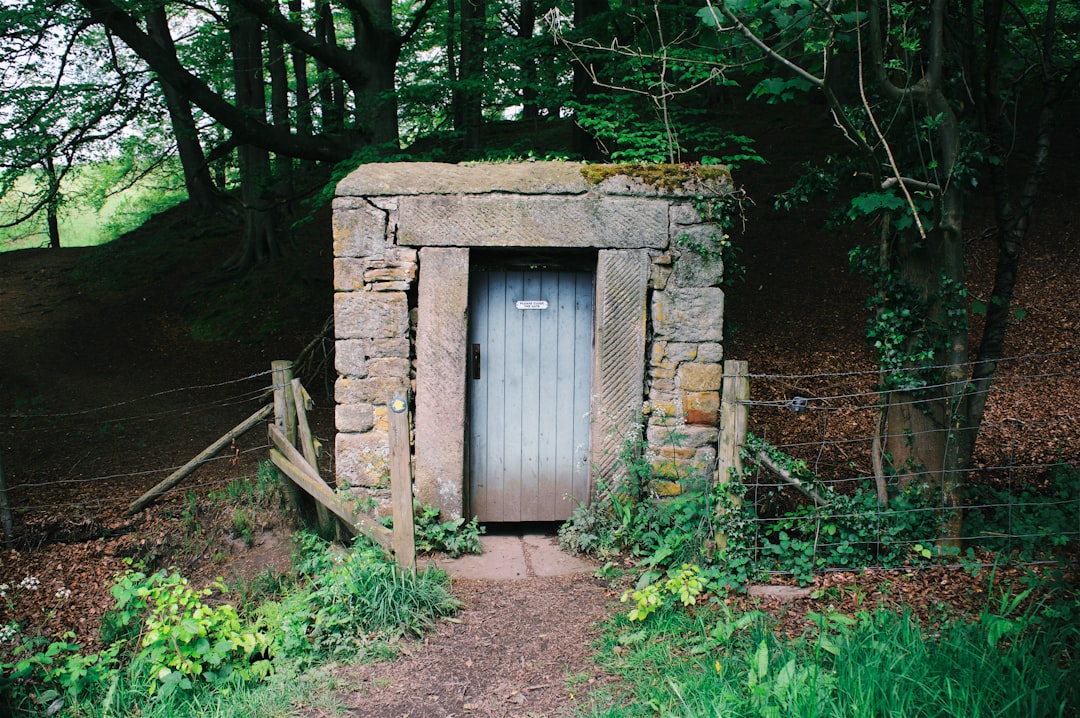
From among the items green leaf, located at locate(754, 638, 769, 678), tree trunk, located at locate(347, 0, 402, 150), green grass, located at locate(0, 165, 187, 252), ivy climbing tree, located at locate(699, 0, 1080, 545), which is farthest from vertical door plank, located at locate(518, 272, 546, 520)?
green grass, located at locate(0, 165, 187, 252)

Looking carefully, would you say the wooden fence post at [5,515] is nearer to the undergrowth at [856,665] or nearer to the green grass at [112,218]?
the undergrowth at [856,665]

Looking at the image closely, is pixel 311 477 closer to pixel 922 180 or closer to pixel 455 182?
pixel 455 182

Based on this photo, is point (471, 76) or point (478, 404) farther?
point (471, 76)

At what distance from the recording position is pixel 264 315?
11.5 m

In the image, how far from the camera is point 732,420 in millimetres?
4117

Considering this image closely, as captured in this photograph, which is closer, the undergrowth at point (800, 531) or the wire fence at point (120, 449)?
the undergrowth at point (800, 531)

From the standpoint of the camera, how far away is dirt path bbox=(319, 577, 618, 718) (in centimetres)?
328

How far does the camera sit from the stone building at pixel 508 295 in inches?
183

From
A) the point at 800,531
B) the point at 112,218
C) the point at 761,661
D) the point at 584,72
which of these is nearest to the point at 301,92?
the point at 584,72

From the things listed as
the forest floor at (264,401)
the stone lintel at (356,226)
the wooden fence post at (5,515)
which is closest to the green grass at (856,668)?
the forest floor at (264,401)

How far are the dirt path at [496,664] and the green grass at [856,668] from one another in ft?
0.74

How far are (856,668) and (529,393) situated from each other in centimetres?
281

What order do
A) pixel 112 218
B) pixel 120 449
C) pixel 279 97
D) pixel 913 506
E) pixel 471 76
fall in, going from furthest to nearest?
pixel 112 218 < pixel 279 97 < pixel 471 76 < pixel 120 449 < pixel 913 506

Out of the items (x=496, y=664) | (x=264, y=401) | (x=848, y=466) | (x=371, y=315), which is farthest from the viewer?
(x=264, y=401)
